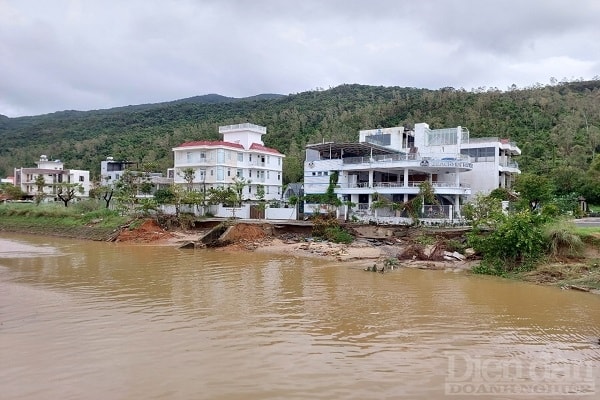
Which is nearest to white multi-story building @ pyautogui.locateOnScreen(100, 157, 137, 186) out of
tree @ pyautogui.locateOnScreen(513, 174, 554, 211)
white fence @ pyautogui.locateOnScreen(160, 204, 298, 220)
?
white fence @ pyautogui.locateOnScreen(160, 204, 298, 220)

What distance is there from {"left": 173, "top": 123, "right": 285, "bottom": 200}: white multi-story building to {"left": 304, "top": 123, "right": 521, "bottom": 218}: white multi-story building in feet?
38.4

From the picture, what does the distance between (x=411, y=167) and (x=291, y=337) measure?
1029 inches

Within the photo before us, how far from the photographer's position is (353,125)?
73.2 m

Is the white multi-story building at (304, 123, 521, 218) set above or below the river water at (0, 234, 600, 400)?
above

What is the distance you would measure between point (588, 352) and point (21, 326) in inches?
577

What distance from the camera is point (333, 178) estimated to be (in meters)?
38.8

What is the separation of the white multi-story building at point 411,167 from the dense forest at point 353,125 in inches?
474

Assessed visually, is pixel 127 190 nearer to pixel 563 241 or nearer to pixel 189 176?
pixel 189 176

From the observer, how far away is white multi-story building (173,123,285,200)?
49062mm

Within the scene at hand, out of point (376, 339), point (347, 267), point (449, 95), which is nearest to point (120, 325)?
point (376, 339)

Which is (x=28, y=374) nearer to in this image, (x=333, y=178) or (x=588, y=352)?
(x=588, y=352)

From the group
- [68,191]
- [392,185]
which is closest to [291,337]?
[392,185]

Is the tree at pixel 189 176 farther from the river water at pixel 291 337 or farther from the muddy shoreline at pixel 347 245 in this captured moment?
the river water at pixel 291 337

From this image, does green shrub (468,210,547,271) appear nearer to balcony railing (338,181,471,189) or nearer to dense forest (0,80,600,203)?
Result: balcony railing (338,181,471,189)
